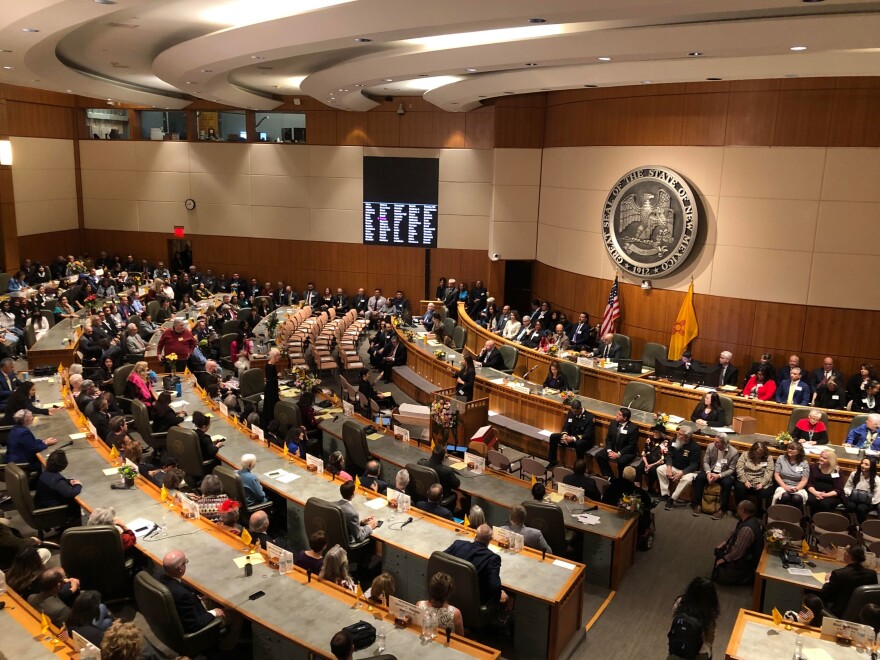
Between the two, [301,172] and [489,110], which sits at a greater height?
[489,110]

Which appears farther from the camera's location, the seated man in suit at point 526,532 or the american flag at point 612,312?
the american flag at point 612,312

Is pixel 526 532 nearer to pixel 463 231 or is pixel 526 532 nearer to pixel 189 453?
pixel 189 453

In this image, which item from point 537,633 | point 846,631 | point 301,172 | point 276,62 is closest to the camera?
point 846,631

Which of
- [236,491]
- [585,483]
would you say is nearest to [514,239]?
[585,483]

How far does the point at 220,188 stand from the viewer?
24.2 meters

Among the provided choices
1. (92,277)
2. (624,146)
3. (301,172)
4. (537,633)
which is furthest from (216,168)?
(537,633)

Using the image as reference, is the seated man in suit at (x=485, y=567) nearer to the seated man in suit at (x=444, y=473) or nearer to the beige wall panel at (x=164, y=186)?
the seated man in suit at (x=444, y=473)

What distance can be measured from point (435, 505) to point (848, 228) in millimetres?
9766

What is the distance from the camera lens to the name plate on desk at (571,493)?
27.9 ft

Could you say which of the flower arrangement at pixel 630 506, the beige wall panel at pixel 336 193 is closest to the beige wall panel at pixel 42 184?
the beige wall panel at pixel 336 193

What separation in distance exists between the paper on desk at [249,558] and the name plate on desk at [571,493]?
3.66 m

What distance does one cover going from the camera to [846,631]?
581 cm

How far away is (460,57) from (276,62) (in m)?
5.11

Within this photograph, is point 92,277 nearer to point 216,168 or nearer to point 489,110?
point 216,168
